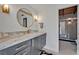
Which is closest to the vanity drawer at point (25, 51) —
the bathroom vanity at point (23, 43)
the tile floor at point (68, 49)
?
the bathroom vanity at point (23, 43)

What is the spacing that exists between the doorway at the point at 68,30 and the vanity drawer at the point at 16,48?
1.52ft

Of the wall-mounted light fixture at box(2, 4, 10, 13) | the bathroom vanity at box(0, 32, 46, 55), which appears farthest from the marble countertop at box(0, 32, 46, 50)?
the wall-mounted light fixture at box(2, 4, 10, 13)

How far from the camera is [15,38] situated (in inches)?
57.9

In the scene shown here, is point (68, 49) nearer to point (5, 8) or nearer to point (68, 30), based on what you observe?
point (68, 30)

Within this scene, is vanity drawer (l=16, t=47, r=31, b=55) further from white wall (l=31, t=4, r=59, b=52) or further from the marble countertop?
white wall (l=31, t=4, r=59, b=52)

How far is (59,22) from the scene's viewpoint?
158 cm

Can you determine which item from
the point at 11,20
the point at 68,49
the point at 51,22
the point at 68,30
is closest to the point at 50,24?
the point at 51,22

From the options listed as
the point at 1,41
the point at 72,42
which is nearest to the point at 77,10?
the point at 72,42

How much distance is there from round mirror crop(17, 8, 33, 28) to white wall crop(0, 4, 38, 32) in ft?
0.14

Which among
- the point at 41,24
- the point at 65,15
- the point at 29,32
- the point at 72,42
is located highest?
the point at 65,15

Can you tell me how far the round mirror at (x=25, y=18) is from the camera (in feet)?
5.10
